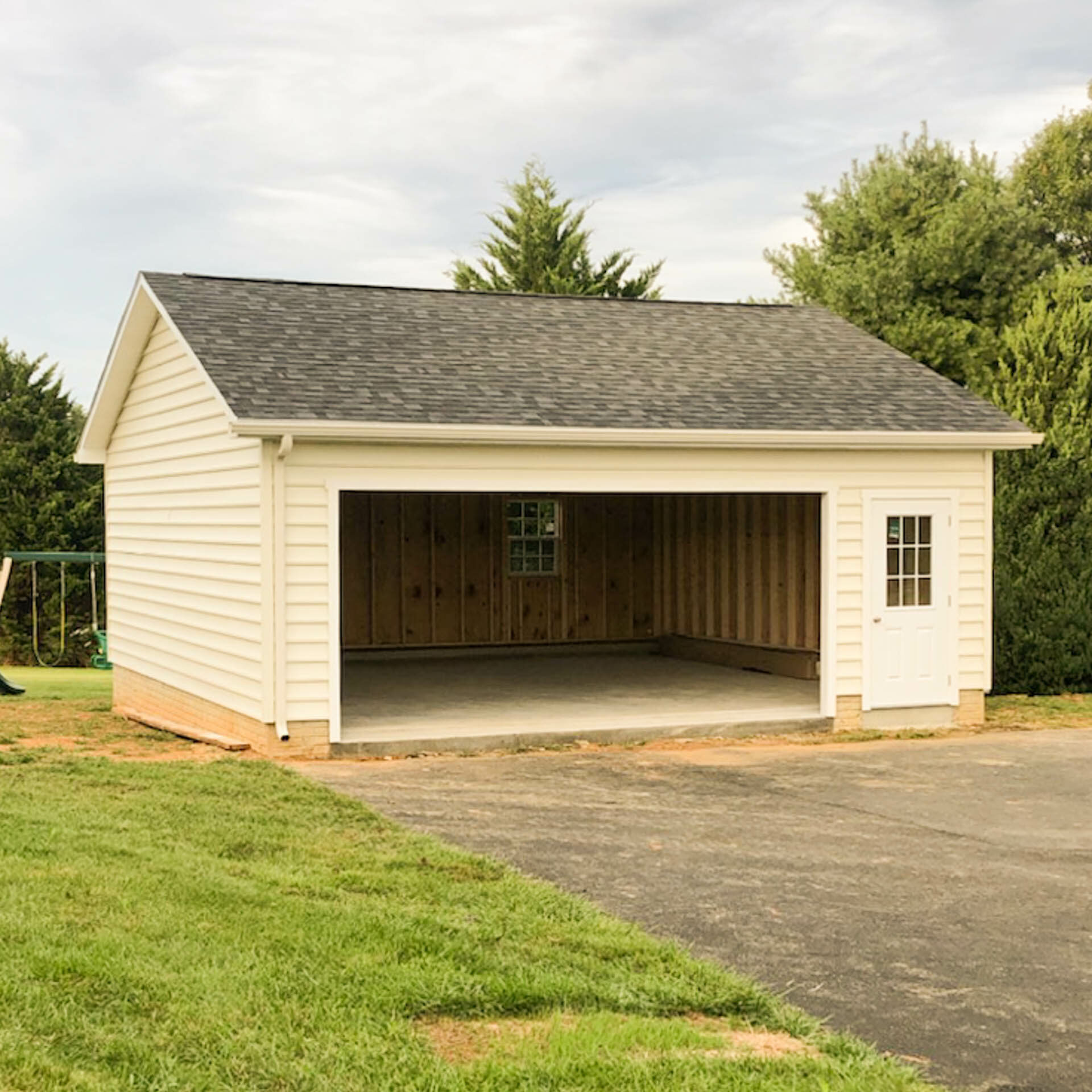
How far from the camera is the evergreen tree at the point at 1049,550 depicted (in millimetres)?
17469

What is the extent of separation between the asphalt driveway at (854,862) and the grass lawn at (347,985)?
1.30 feet

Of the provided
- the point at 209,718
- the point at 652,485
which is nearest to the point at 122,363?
the point at 209,718

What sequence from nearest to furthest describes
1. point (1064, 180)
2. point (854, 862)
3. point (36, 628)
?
1. point (854, 862)
2. point (36, 628)
3. point (1064, 180)

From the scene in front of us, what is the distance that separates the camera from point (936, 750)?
12508 millimetres

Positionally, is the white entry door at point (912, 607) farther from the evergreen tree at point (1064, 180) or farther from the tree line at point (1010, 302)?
the evergreen tree at point (1064, 180)

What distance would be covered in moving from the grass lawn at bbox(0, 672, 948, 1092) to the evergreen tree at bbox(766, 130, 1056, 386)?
24494mm

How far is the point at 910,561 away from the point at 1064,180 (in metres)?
25.6

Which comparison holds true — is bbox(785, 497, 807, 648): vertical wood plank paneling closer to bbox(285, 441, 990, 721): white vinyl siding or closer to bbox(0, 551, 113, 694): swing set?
bbox(285, 441, 990, 721): white vinyl siding

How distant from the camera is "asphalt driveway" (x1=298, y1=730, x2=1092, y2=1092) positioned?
18.1 feet

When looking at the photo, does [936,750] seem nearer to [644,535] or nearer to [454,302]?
[454,302]

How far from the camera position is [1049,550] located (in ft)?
57.2

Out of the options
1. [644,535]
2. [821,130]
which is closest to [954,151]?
[821,130]

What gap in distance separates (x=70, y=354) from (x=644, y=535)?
22.4m

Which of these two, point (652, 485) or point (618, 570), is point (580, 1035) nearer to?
point (652, 485)
